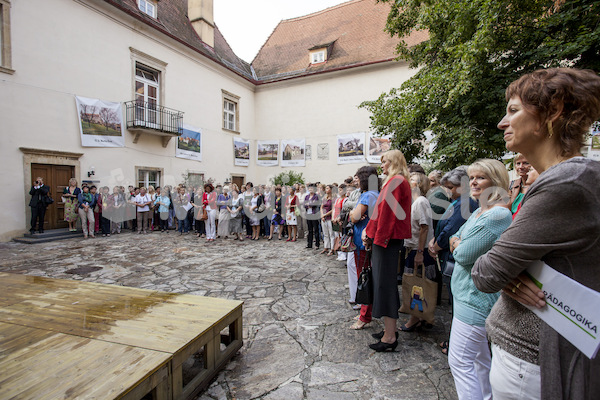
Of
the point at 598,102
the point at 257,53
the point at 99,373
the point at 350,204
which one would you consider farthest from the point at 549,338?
the point at 257,53

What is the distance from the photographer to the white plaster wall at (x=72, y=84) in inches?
369

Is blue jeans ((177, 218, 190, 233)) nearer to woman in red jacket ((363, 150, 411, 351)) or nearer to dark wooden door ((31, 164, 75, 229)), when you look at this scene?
dark wooden door ((31, 164, 75, 229))

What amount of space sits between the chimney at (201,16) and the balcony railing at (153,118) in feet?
21.7

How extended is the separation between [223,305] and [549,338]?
2479 millimetres

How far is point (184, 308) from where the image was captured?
268 centimetres

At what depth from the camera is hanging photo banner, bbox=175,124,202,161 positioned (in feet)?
48.9

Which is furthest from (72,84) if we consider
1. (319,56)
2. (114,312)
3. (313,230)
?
(319,56)

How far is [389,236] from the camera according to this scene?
2830 mm

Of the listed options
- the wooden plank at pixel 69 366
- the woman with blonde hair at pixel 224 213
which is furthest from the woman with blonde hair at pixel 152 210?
the wooden plank at pixel 69 366

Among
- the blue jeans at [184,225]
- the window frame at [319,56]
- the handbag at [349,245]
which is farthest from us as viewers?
the window frame at [319,56]

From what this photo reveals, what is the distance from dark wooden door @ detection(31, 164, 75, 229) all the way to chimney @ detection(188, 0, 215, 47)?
38.5 ft

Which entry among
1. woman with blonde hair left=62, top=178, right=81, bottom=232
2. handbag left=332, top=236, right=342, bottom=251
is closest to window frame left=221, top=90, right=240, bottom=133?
woman with blonde hair left=62, top=178, right=81, bottom=232

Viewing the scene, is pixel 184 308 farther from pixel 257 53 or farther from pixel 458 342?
pixel 257 53

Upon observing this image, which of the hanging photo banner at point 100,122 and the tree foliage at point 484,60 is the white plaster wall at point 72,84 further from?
the tree foliage at point 484,60
